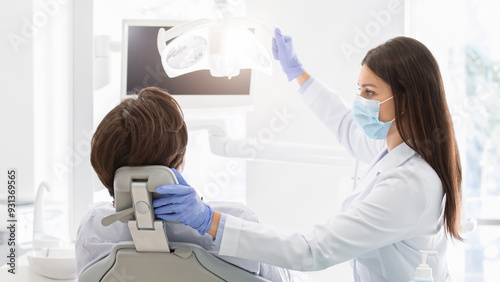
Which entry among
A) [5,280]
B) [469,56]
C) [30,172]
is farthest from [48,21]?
[469,56]

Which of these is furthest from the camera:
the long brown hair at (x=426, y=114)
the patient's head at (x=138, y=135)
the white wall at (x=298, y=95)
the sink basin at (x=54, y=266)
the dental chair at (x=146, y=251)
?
the white wall at (x=298, y=95)

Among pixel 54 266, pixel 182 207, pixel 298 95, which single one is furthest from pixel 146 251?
pixel 298 95

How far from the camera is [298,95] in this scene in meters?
2.50

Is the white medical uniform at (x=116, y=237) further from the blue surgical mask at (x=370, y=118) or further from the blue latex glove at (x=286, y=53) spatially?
the blue latex glove at (x=286, y=53)

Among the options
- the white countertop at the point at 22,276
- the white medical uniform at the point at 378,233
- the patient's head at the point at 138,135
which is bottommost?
the white countertop at the point at 22,276

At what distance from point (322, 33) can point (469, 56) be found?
83cm

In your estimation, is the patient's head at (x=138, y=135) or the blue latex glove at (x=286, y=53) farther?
the blue latex glove at (x=286, y=53)

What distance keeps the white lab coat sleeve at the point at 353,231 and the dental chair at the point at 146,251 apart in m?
0.13

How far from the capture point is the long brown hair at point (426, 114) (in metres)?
1.28

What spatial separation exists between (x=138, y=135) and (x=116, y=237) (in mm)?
231

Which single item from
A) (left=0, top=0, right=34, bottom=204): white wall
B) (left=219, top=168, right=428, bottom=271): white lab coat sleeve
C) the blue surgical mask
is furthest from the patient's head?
(left=0, top=0, right=34, bottom=204): white wall

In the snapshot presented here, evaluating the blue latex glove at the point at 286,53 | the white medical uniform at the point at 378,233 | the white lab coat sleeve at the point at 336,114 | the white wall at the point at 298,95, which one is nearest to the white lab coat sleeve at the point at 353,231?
the white medical uniform at the point at 378,233

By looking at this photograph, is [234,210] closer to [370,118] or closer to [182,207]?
[182,207]

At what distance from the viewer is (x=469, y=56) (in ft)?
8.82
